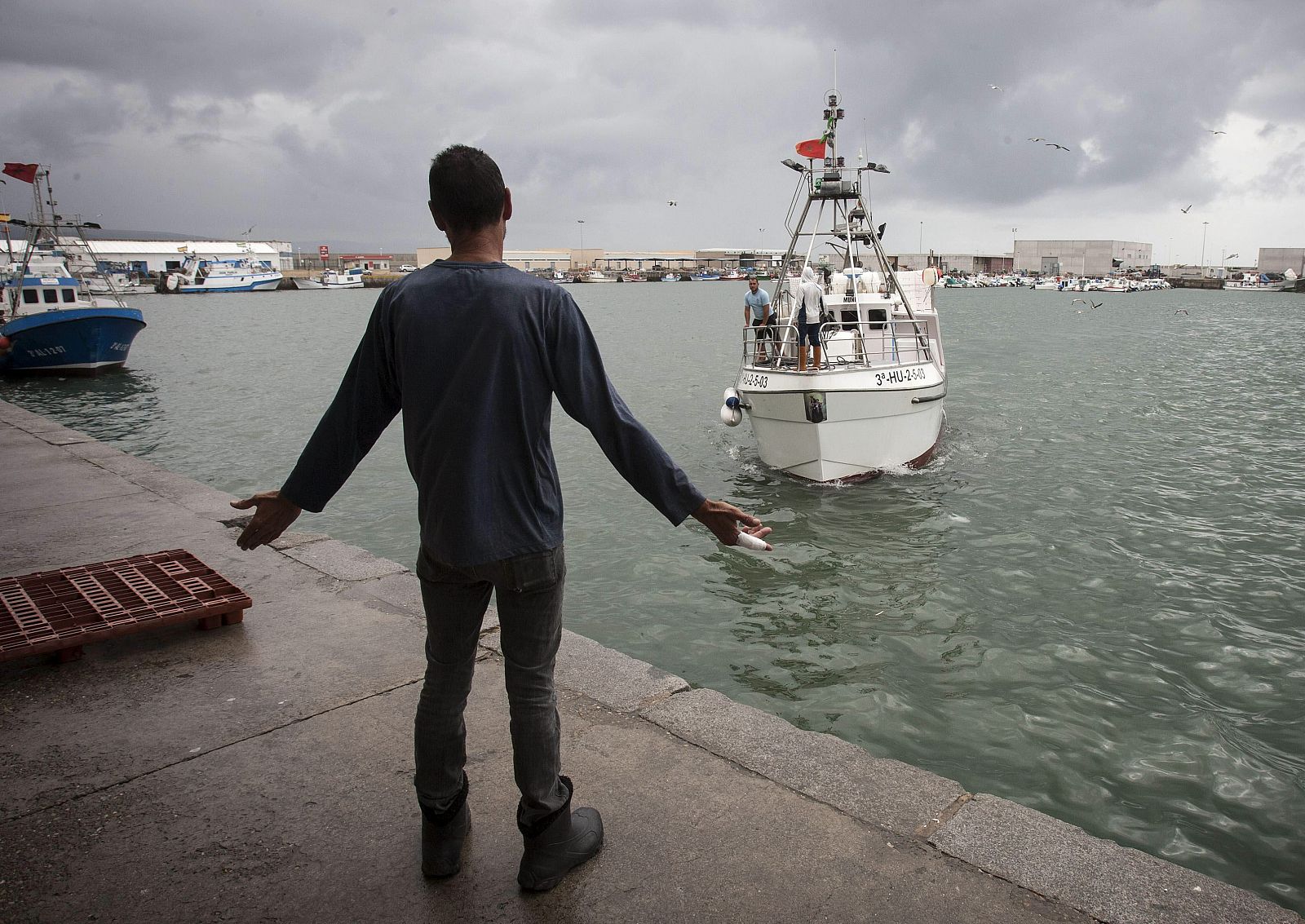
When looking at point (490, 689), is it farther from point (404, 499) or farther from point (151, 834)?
point (404, 499)

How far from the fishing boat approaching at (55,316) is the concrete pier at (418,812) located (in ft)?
98.7

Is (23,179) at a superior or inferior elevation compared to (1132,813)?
superior

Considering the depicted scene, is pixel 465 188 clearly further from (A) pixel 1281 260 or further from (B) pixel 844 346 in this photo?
(A) pixel 1281 260

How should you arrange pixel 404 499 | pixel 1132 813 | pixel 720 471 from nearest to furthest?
1. pixel 1132 813
2. pixel 404 499
3. pixel 720 471

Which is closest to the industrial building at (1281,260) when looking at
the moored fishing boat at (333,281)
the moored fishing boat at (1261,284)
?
the moored fishing boat at (1261,284)

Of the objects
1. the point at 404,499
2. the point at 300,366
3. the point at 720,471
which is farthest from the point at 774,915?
the point at 300,366

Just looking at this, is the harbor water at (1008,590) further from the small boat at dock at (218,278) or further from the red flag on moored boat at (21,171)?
the small boat at dock at (218,278)

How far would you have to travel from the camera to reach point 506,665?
2.78 meters

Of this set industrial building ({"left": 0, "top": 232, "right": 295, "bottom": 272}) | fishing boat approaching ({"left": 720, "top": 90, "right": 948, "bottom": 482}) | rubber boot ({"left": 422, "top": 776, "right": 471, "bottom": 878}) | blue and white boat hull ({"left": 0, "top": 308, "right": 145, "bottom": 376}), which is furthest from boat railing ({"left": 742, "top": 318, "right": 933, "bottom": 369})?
industrial building ({"left": 0, "top": 232, "right": 295, "bottom": 272})

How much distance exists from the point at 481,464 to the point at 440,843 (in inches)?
52.6

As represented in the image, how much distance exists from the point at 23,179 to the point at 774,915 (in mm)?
37288

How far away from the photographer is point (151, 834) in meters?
3.22

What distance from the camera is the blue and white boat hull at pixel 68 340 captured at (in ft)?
95.3

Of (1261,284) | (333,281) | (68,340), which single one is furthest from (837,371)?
(1261,284)
